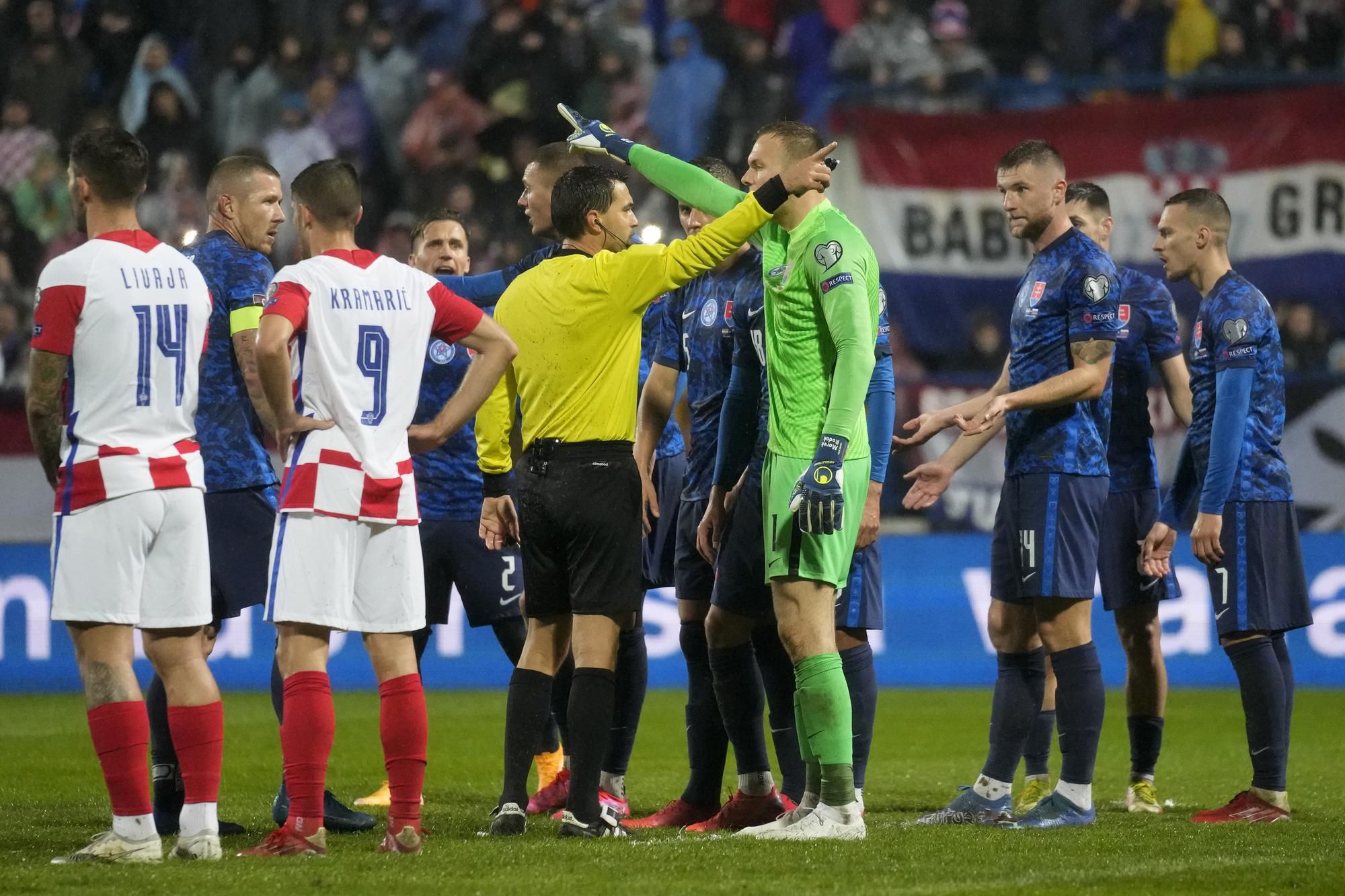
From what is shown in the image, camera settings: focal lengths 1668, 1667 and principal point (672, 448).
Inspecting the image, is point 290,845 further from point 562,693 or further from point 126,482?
point 562,693

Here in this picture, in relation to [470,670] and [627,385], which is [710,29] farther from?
[627,385]

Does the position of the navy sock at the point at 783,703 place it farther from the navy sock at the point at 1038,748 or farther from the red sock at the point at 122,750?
the red sock at the point at 122,750

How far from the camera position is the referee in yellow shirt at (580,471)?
525 cm

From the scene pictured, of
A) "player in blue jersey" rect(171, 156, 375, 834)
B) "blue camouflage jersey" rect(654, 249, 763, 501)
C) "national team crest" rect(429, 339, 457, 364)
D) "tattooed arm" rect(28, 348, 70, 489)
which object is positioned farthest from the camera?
"national team crest" rect(429, 339, 457, 364)

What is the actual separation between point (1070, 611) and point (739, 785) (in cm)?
130

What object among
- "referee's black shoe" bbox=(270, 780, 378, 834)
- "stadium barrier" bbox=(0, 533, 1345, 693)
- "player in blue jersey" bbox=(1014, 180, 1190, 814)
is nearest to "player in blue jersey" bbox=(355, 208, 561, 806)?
"referee's black shoe" bbox=(270, 780, 378, 834)

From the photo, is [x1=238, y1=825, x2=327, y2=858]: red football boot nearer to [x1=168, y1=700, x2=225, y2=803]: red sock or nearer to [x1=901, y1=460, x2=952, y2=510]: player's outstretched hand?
[x1=168, y1=700, x2=225, y2=803]: red sock

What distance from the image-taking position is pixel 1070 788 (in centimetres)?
580

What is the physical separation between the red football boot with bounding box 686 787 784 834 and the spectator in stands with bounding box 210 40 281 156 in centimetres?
1076

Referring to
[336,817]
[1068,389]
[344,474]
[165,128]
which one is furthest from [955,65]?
[344,474]

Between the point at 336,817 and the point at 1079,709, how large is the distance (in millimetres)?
2597

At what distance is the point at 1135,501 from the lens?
6.63 metres

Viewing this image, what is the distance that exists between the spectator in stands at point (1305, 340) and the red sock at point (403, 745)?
9.96 m

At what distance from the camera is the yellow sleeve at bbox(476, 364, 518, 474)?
5504 mm
